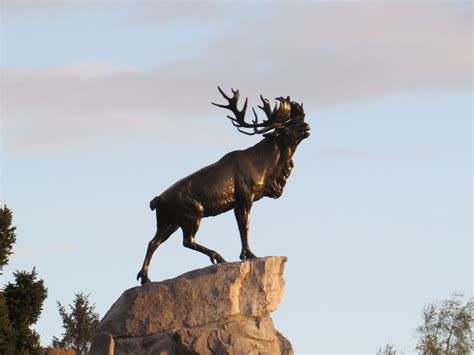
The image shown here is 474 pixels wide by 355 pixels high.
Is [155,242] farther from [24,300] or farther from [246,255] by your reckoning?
[24,300]

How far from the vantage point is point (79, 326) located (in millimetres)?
50594

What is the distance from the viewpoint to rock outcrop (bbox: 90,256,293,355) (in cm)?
3481

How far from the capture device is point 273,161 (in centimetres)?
3628

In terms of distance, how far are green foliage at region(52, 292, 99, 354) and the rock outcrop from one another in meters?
15.0

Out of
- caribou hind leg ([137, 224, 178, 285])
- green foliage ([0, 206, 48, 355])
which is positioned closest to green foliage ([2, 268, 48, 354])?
green foliage ([0, 206, 48, 355])

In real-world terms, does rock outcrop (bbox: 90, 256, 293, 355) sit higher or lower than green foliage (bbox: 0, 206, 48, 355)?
lower

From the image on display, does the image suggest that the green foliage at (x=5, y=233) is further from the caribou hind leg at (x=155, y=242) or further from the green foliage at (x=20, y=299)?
the caribou hind leg at (x=155, y=242)

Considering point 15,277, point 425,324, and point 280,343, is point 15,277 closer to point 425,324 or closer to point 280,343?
point 280,343

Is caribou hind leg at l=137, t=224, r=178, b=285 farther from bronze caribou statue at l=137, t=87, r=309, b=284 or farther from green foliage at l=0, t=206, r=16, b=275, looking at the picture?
green foliage at l=0, t=206, r=16, b=275

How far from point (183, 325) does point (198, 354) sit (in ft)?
1.75

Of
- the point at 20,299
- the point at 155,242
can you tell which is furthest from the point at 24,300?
the point at 155,242

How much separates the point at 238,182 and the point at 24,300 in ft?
29.1

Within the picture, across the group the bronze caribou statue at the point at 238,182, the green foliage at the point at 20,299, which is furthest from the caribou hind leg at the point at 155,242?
the green foliage at the point at 20,299

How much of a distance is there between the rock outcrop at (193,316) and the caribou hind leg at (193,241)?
0.45 meters
